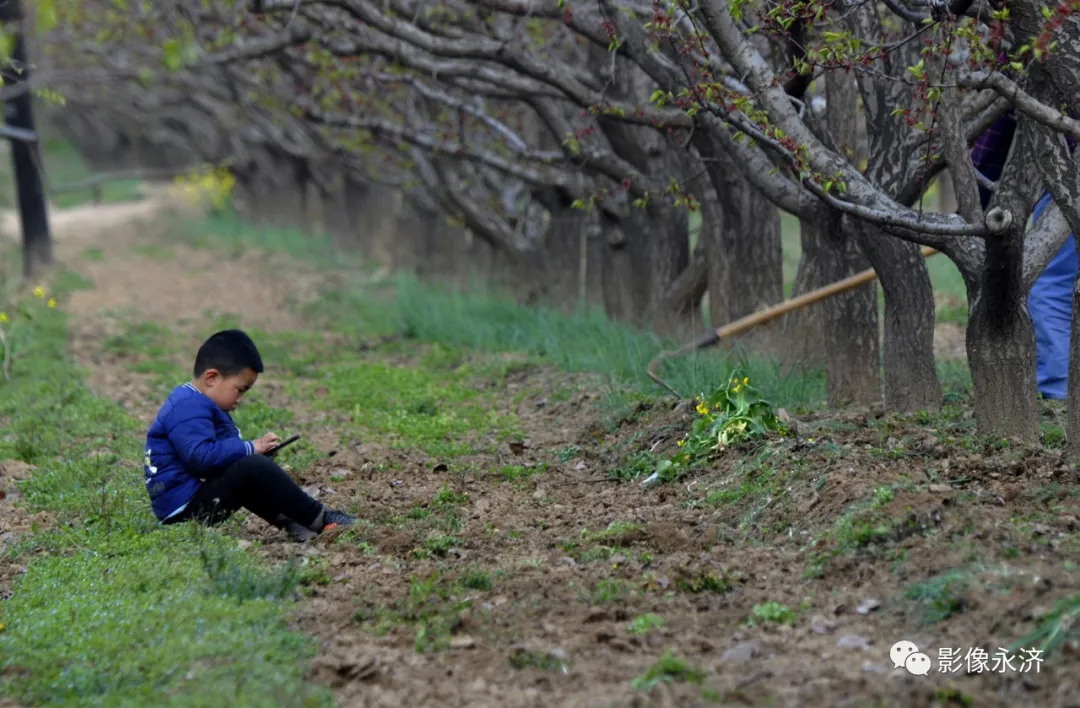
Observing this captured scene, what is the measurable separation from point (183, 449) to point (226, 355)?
484 mm

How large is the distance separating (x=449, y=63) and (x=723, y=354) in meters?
3.10

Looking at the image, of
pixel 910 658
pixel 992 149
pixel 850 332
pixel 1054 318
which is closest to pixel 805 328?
pixel 850 332

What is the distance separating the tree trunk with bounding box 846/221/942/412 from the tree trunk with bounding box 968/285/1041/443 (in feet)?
2.23

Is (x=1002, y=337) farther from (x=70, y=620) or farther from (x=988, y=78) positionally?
(x=70, y=620)

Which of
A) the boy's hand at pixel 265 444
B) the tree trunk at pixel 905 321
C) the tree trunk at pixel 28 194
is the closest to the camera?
the boy's hand at pixel 265 444

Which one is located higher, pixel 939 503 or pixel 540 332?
pixel 939 503

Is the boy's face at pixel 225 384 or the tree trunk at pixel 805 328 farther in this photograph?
the tree trunk at pixel 805 328

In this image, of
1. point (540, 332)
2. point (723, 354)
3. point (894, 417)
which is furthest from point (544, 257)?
point (894, 417)

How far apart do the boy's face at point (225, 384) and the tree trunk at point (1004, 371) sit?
350cm

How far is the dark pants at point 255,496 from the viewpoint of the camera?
18.9 ft

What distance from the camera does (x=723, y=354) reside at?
8.82 meters

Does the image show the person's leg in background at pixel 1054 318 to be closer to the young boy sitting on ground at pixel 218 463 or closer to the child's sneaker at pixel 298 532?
the young boy sitting on ground at pixel 218 463

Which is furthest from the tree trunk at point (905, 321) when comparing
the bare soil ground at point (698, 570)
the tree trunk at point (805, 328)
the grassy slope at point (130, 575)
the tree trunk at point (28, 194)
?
the tree trunk at point (28, 194)

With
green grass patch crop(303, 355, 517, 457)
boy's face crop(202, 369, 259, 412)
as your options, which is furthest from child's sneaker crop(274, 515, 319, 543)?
green grass patch crop(303, 355, 517, 457)
